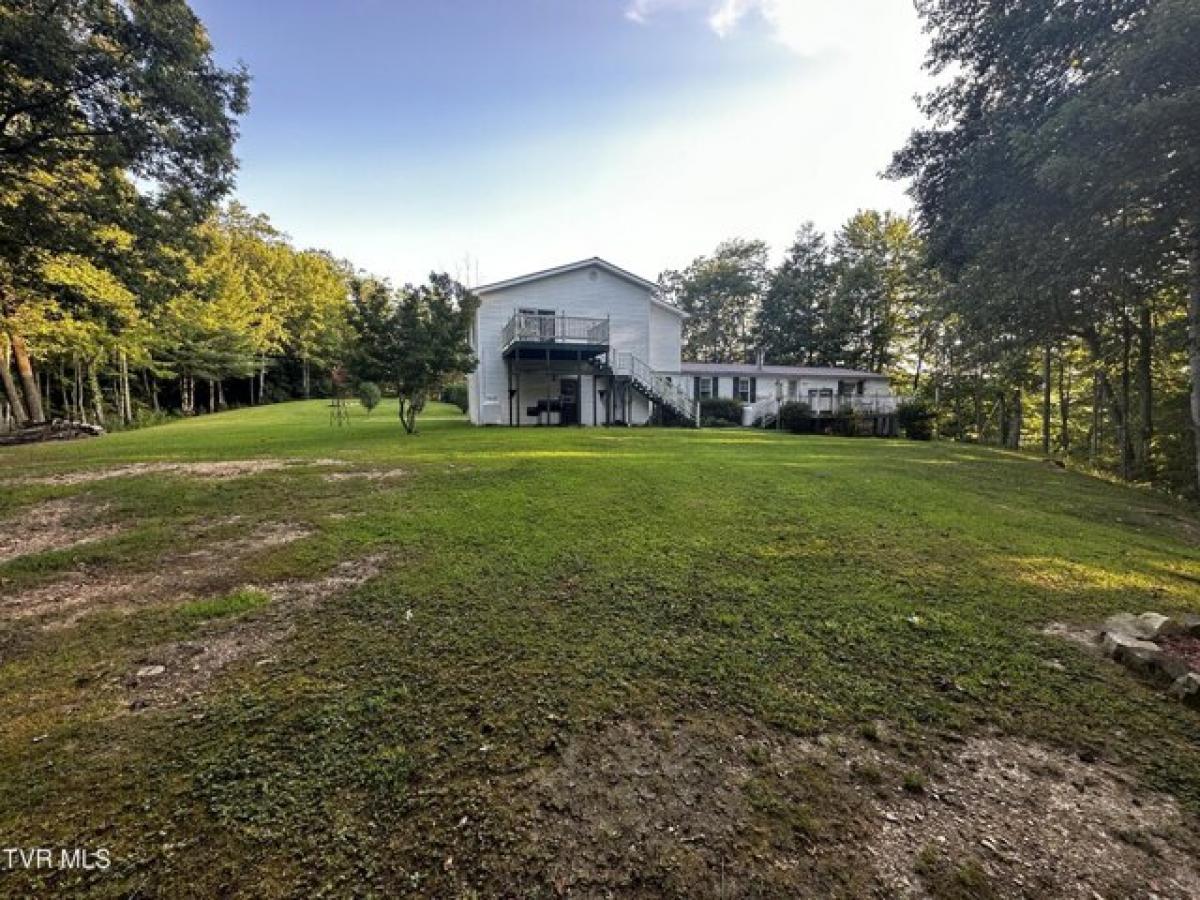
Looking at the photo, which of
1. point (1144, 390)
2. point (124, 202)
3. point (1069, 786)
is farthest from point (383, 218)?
point (1144, 390)

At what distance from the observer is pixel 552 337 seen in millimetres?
19016

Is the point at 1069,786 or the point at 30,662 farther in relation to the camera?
the point at 30,662

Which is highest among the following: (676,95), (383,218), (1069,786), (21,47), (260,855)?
(383,218)

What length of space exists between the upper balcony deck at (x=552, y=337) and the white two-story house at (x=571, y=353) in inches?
1.5

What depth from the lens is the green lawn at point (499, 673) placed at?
192 centimetres

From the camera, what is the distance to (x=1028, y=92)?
9.36 meters

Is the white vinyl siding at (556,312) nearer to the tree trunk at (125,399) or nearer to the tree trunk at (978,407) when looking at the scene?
the tree trunk at (125,399)

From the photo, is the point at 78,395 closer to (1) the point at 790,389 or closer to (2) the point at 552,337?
(2) the point at 552,337

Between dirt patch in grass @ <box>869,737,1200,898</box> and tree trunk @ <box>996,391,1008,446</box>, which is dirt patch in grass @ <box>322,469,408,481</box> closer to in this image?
dirt patch in grass @ <box>869,737,1200,898</box>

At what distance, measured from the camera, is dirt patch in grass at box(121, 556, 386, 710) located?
111 inches

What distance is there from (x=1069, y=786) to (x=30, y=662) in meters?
5.88

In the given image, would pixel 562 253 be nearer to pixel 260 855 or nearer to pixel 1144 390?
pixel 1144 390

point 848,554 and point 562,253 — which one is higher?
point 562,253

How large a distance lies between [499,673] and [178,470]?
30.5 feet
